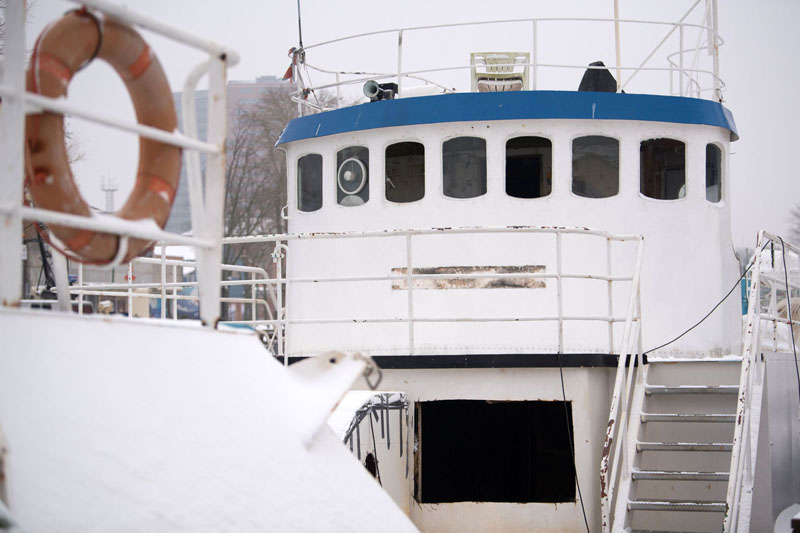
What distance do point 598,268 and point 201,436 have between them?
20.7ft

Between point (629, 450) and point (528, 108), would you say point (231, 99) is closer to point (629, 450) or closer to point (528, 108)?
point (528, 108)

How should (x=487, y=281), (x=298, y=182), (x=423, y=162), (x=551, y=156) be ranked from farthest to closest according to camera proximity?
(x=298, y=182) → (x=423, y=162) → (x=551, y=156) → (x=487, y=281)

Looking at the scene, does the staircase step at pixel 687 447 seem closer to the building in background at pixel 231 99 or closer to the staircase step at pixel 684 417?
the staircase step at pixel 684 417

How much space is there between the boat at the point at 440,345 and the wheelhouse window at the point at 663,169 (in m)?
0.02

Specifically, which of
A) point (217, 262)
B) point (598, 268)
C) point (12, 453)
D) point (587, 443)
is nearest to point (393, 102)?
point (598, 268)

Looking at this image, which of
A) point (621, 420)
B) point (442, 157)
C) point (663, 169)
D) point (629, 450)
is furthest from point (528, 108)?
point (629, 450)

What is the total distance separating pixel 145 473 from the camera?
293 cm

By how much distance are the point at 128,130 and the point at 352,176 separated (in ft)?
20.6

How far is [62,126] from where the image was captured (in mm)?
3266

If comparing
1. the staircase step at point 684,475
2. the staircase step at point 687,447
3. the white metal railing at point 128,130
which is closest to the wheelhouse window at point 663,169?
the staircase step at point 687,447

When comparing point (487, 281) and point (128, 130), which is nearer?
point (128, 130)

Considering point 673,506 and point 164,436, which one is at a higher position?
point 164,436

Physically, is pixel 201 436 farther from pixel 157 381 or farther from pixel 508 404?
pixel 508 404

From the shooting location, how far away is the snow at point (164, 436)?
272cm
